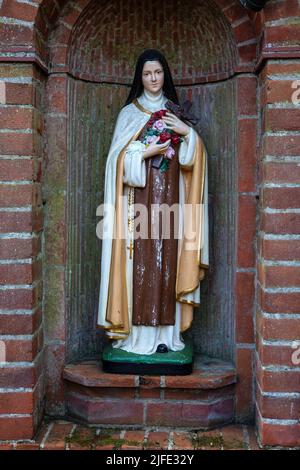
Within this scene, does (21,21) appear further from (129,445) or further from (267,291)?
(129,445)

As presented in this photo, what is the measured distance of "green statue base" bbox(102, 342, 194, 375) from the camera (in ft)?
11.4

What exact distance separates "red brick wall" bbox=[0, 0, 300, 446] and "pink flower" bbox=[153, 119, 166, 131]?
1.73 feet

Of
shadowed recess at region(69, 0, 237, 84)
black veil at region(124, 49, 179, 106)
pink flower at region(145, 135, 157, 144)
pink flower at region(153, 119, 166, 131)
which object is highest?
shadowed recess at region(69, 0, 237, 84)

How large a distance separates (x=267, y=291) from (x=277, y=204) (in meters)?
0.43

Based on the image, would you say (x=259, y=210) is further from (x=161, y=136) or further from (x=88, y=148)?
(x=88, y=148)

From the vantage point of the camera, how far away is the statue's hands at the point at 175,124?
3.49 metres

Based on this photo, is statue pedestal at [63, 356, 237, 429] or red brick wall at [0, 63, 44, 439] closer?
red brick wall at [0, 63, 44, 439]

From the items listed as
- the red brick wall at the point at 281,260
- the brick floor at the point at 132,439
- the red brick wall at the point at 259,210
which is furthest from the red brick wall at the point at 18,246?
the red brick wall at the point at 281,260

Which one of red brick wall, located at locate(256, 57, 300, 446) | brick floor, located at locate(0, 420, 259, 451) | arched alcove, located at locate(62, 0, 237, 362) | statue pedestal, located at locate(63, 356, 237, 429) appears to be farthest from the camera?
arched alcove, located at locate(62, 0, 237, 362)

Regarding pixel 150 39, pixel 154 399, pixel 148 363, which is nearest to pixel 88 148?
pixel 150 39

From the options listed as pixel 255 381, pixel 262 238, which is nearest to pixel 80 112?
pixel 262 238

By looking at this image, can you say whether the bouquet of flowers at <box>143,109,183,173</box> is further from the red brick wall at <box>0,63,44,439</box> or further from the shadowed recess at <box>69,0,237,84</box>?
the red brick wall at <box>0,63,44,439</box>

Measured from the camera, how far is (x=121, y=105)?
3.93 meters

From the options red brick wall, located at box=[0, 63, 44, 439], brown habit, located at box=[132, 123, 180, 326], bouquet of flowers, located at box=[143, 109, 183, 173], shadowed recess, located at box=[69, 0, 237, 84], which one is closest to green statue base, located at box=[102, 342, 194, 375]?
brown habit, located at box=[132, 123, 180, 326]
